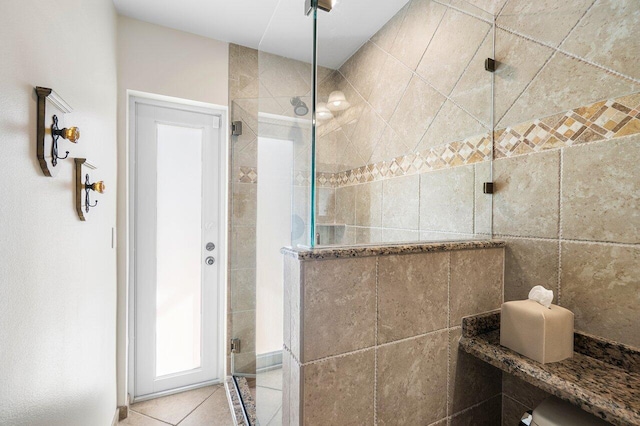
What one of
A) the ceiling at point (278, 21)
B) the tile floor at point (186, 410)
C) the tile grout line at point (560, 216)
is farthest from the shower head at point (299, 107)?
the tile floor at point (186, 410)

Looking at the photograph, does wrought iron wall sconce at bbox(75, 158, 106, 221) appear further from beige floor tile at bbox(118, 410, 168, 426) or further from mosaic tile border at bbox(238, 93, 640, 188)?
beige floor tile at bbox(118, 410, 168, 426)

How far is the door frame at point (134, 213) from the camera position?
2016 millimetres

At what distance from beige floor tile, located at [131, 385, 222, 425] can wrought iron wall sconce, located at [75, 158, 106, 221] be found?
1452 mm

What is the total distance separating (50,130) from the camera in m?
0.90

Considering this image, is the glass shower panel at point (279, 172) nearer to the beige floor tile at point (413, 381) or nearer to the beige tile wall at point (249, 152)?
the beige tile wall at point (249, 152)

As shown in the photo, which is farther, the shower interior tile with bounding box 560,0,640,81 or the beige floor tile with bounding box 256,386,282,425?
the beige floor tile with bounding box 256,386,282,425

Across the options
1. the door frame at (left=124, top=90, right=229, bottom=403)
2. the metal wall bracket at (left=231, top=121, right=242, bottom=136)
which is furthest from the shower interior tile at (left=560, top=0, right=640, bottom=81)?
the door frame at (left=124, top=90, right=229, bottom=403)

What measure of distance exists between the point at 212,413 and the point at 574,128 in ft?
7.97

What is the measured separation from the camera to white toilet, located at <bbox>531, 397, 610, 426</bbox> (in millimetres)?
722

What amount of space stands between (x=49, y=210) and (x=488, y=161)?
162 centimetres

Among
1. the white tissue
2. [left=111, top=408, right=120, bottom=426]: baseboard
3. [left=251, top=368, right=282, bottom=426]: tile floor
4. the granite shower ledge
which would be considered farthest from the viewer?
[left=111, top=408, right=120, bottom=426]: baseboard

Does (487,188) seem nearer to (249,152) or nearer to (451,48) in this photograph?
(451,48)

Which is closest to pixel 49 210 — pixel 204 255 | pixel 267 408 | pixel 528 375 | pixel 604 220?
pixel 267 408

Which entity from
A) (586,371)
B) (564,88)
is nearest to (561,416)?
(586,371)
